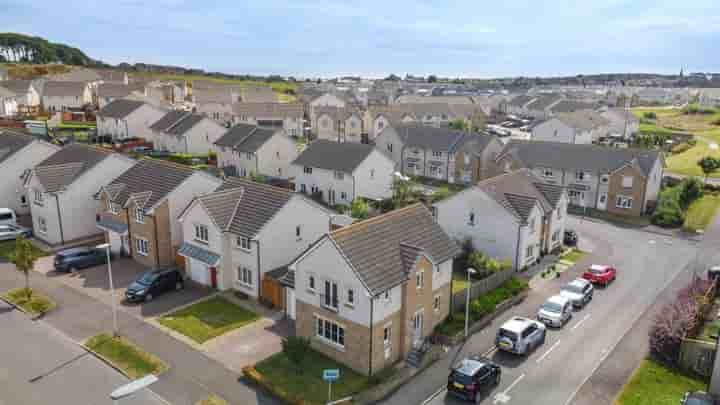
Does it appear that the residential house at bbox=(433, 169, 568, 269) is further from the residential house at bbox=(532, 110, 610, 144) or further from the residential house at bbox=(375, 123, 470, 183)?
the residential house at bbox=(532, 110, 610, 144)

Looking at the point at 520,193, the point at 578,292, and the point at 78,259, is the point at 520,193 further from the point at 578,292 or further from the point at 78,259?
the point at 78,259

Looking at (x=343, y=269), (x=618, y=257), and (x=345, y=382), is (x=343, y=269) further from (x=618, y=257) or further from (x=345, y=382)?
(x=618, y=257)

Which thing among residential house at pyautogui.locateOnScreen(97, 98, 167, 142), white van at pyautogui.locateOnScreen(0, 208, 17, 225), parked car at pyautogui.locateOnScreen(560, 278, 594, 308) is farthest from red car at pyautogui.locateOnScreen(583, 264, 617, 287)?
residential house at pyautogui.locateOnScreen(97, 98, 167, 142)

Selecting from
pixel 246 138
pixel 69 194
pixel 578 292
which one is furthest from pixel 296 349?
pixel 246 138

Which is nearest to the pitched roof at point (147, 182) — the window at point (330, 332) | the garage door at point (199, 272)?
the garage door at point (199, 272)

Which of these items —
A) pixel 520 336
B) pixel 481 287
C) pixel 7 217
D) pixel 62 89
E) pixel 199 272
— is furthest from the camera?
pixel 62 89

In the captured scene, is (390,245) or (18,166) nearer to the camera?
(390,245)
